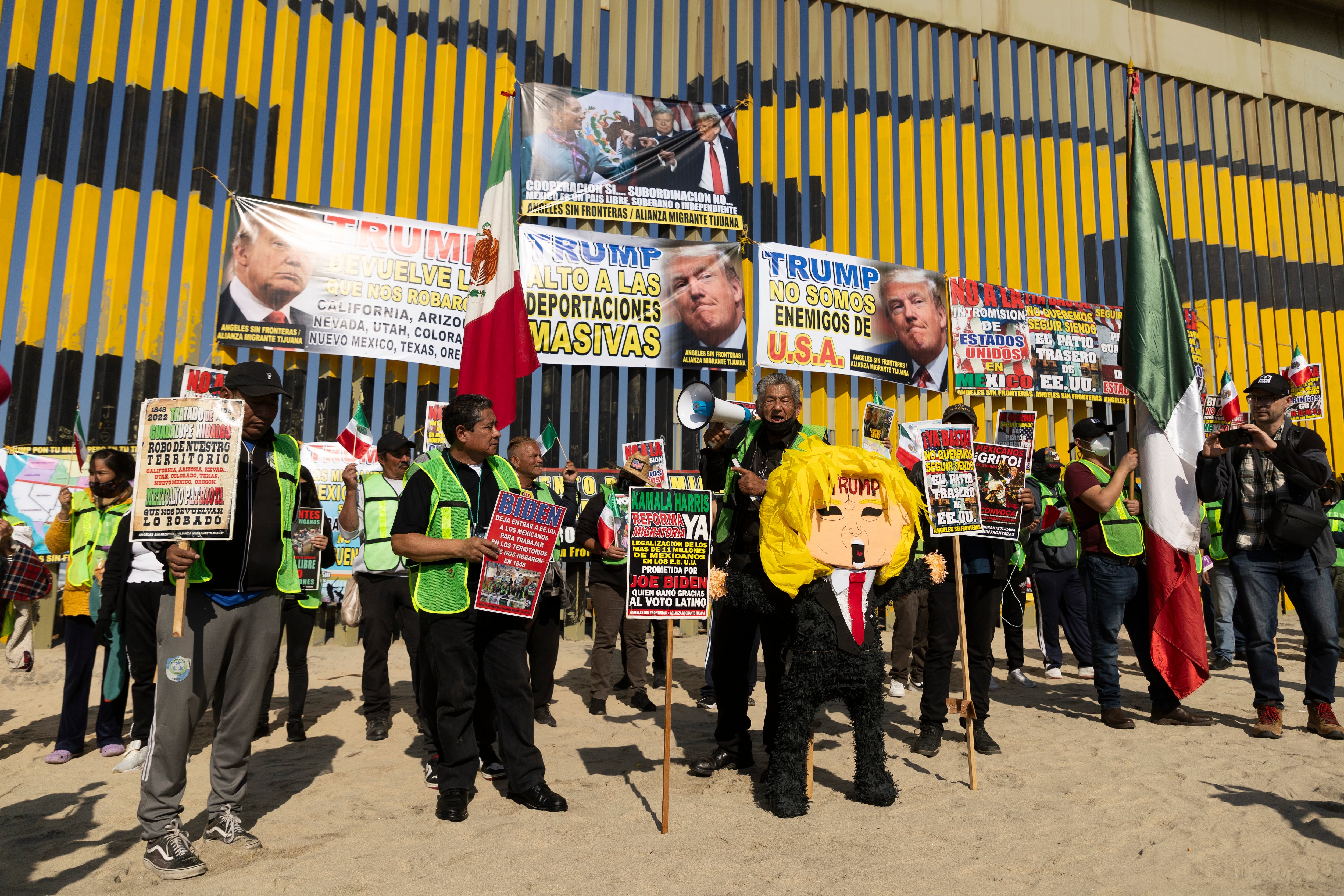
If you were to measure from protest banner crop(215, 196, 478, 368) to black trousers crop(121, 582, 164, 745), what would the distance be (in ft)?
19.6

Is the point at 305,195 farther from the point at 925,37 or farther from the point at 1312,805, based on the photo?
the point at 1312,805

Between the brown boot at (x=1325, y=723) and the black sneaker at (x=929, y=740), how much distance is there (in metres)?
2.43

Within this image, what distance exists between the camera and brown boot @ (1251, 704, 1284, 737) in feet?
17.4

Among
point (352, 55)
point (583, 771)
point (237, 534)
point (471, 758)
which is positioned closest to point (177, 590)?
point (237, 534)

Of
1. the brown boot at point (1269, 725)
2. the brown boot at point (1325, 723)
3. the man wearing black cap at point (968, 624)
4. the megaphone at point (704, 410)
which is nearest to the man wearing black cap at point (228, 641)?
the megaphone at point (704, 410)

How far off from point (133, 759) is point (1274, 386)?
24.2ft

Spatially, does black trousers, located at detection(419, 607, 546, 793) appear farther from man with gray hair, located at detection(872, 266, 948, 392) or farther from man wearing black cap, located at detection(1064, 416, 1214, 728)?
man with gray hair, located at detection(872, 266, 948, 392)

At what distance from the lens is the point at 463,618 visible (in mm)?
3979

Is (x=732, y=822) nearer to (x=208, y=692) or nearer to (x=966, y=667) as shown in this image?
(x=966, y=667)

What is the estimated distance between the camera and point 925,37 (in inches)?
583

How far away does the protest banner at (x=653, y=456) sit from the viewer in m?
7.53

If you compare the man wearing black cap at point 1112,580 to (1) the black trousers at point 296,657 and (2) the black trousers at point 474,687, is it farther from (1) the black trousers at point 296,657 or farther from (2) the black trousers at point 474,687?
(1) the black trousers at point 296,657

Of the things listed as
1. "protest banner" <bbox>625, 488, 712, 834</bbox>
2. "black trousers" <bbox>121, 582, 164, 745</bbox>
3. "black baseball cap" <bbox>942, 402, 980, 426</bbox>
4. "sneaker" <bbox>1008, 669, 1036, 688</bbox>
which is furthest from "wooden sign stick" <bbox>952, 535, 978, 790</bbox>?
"black trousers" <bbox>121, 582, 164, 745</bbox>


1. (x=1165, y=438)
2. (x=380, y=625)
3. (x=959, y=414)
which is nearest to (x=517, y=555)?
(x=380, y=625)
